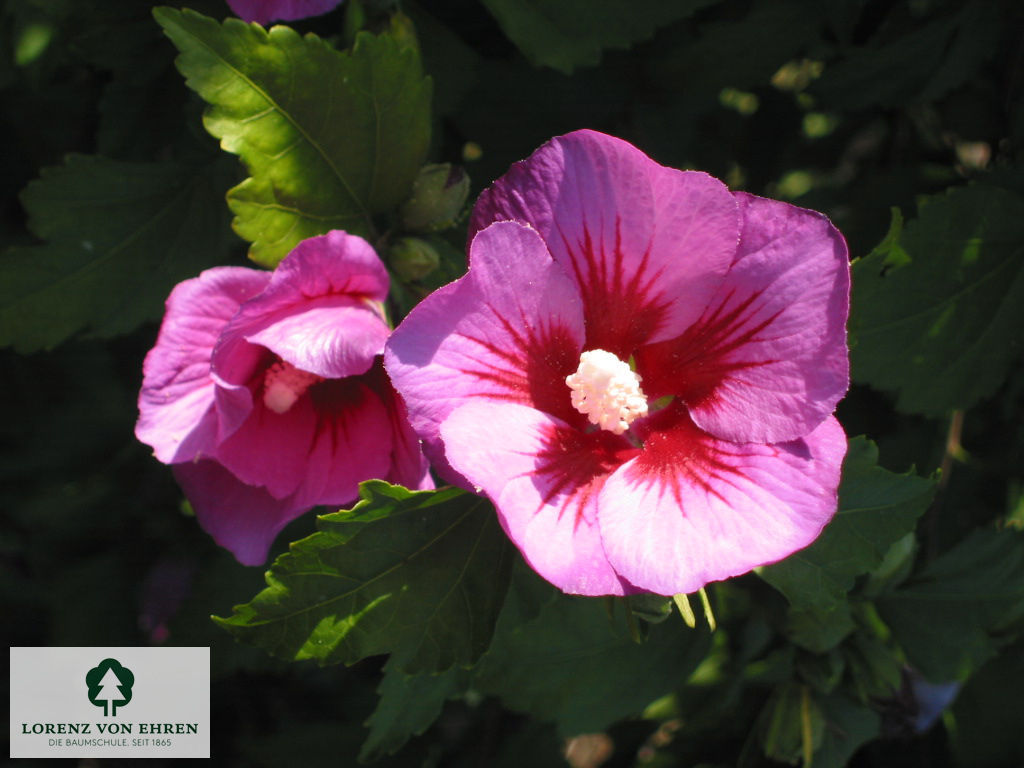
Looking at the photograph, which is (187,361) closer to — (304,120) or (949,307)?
(304,120)

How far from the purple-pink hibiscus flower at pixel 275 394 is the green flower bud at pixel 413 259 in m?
0.10

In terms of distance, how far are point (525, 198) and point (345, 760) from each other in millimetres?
1452

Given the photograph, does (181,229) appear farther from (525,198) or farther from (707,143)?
(707,143)

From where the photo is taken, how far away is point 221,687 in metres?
2.30

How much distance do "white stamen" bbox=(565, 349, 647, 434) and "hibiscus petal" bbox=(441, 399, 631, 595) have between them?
0.12ft

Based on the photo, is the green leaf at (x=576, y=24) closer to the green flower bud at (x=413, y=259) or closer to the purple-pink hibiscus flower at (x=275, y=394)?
the green flower bud at (x=413, y=259)

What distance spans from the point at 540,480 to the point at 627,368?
147mm

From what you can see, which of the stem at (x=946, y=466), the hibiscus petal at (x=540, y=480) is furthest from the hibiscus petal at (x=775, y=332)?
the stem at (x=946, y=466)

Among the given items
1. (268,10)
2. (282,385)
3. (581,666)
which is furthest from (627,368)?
(581,666)

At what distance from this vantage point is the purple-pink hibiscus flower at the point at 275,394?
3.39ft

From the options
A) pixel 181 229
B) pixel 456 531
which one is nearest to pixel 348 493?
pixel 456 531

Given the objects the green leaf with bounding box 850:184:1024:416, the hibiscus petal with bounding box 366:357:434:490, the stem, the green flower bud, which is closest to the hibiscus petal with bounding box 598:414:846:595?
the hibiscus petal with bounding box 366:357:434:490

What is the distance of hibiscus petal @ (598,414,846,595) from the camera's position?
2.97 feet

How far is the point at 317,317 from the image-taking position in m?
1.05
